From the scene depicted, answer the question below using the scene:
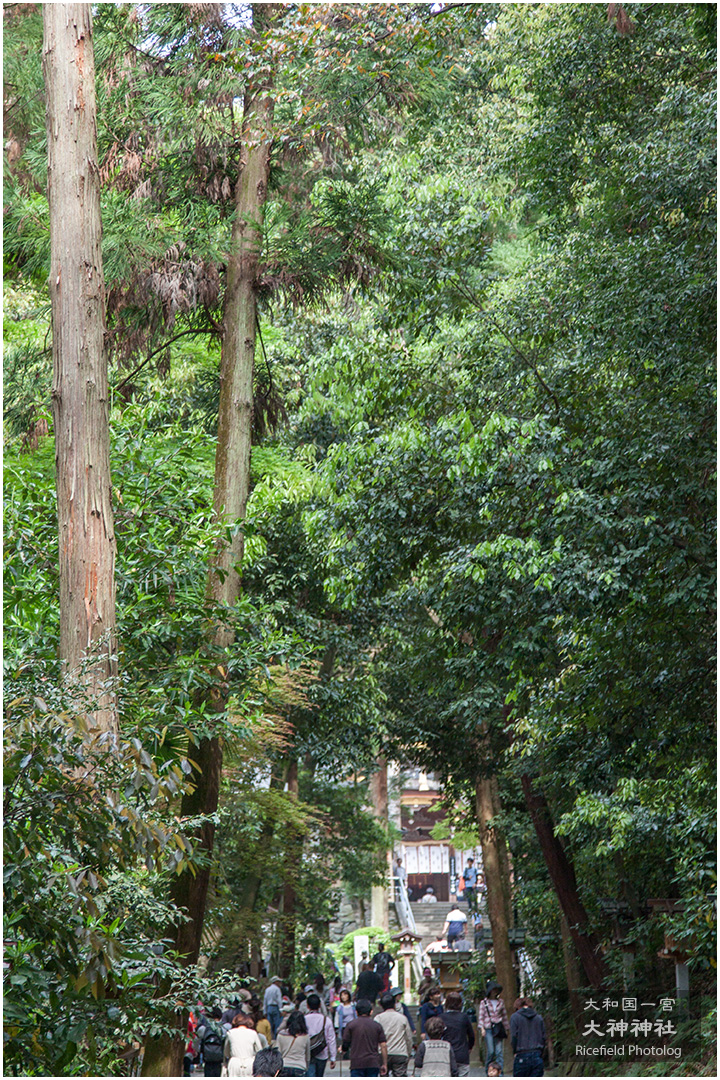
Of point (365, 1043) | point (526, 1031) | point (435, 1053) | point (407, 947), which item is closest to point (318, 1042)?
point (526, 1031)

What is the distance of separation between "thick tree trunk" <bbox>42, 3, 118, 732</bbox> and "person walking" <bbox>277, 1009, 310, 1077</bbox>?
6946 millimetres

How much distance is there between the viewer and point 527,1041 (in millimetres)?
12914

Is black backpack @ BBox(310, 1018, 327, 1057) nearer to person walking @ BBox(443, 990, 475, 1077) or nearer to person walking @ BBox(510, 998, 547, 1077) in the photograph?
person walking @ BBox(510, 998, 547, 1077)

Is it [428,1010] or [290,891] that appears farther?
[290,891]

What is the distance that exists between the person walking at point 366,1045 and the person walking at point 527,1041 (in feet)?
6.50

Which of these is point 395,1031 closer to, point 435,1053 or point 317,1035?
point 435,1053

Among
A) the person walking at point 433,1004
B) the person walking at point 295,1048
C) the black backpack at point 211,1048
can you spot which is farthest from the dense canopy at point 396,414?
the black backpack at point 211,1048

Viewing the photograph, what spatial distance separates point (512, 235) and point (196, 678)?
19834 millimetres

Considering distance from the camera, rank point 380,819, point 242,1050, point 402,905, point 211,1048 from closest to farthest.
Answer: point 242,1050 → point 211,1048 → point 380,819 → point 402,905

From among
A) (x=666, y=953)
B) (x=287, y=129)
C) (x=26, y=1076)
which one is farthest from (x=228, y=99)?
(x=666, y=953)

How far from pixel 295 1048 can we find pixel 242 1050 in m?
1.53

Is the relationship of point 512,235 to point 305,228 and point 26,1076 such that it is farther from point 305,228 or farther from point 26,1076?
point 26,1076

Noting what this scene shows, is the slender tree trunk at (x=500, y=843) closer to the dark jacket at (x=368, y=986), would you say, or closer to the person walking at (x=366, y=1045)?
the dark jacket at (x=368, y=986)
